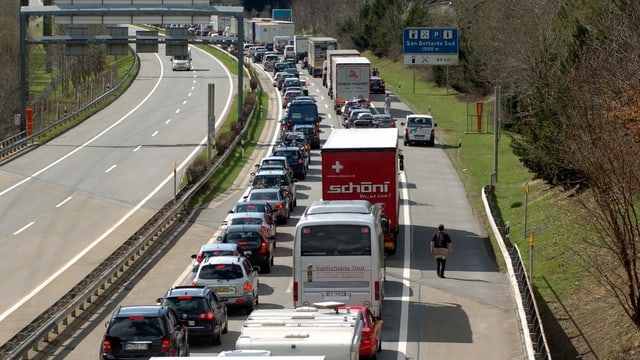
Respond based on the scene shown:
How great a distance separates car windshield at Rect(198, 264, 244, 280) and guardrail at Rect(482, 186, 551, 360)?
6506 millimetres

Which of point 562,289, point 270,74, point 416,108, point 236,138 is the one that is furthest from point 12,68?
point 562,289

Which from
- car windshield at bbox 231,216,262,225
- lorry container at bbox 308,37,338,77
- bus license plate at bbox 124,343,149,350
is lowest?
bus license plate at bbox 124,343,149,350

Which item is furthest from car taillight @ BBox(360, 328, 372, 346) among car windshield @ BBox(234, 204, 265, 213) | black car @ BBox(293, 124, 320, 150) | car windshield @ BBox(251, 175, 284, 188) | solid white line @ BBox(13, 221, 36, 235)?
black car @ BBox(293, 124, 320, 150)

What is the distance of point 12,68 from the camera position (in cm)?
10912

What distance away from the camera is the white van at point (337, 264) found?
2895cm

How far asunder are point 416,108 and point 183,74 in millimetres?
36391

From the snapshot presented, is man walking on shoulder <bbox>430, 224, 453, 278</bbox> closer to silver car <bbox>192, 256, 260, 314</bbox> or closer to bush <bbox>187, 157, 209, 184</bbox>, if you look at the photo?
silver car <bbox>192, 256, 260, 314</bbox>

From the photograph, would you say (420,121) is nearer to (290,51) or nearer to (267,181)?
(267,181)

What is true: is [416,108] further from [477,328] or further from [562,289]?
[477,328]

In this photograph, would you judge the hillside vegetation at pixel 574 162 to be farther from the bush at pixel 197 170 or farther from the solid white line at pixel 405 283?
the bush at pixel 197 170

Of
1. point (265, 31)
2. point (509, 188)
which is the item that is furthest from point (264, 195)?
point (265, 31)

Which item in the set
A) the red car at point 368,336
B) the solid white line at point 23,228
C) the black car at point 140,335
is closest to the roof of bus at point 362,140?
the solid white line at point 23,228

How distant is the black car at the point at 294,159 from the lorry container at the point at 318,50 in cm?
5637

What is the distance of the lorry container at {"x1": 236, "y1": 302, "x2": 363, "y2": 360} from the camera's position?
792 inches
